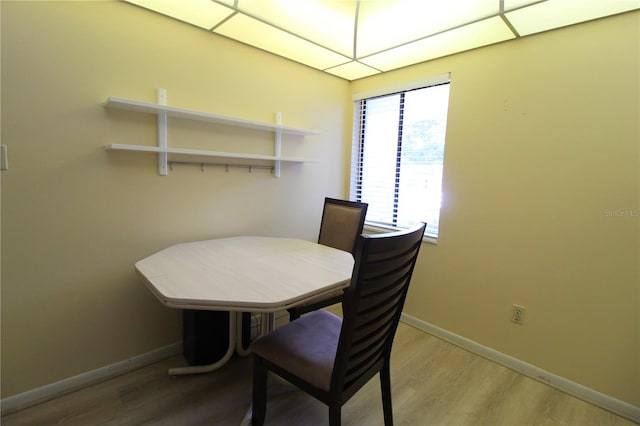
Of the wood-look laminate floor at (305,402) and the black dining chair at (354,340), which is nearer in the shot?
the black dining chair at (354,340)

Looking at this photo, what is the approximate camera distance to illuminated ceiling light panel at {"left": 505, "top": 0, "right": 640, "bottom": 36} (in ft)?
5.16

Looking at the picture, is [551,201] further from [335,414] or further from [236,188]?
[236,188]

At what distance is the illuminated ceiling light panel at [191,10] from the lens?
1707 millimetres

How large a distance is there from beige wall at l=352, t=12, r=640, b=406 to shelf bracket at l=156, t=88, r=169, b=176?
1.94 metres

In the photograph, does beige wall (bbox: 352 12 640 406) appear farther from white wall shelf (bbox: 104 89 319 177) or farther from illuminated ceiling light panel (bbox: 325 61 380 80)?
white wall shelf (bbox: 104 89 319 177)

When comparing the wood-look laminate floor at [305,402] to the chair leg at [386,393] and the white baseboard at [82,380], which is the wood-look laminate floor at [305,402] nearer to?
the white baseboard at [82,380]

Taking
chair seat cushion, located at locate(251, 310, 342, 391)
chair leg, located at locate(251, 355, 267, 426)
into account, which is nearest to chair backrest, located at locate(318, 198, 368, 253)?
chair seat cushion, located at locate(251, 310, 342, 391)

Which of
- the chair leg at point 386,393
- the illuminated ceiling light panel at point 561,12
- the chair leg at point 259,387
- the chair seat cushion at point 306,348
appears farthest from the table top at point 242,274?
the illuminated ceiling light panel at point 561,12

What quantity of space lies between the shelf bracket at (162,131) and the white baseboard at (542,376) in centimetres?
227

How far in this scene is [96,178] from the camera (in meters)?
1.71

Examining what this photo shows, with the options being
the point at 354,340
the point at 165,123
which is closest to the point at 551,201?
the point at 354,340

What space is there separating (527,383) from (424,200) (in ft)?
4.58

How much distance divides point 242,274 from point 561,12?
2149mm

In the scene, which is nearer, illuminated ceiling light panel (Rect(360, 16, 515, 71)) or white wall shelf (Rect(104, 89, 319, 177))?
white wall shelf (Rect(104, 89, 319, 177))
